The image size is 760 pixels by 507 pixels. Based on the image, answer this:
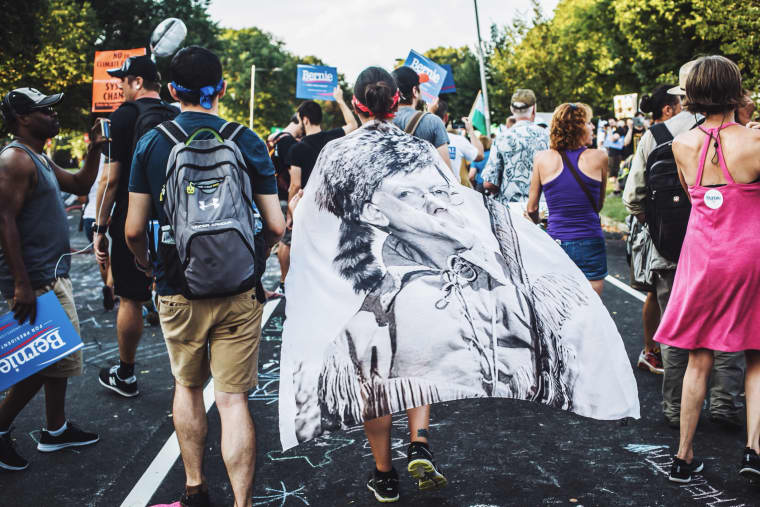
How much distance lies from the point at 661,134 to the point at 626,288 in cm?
418

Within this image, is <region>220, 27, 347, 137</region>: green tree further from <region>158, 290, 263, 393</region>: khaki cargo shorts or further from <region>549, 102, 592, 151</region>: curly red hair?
<region>158, 290, 263, 393</region>: khaki cargo shorts

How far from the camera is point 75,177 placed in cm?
440

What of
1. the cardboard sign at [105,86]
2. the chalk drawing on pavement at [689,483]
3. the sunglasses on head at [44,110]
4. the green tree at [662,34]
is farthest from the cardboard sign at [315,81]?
the green tree at [662,34]

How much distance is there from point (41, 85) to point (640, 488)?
2720 centimetres

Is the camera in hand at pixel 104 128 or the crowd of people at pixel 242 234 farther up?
the camera in hand at pixel 104 128

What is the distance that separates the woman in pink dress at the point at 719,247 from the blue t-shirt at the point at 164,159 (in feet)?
6.87

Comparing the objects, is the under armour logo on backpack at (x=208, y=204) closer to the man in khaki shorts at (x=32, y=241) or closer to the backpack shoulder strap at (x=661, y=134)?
the man in khaki shorts at (x=32, y=241)

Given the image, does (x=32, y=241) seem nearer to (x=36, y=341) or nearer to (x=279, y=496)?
(x=36, y=341)

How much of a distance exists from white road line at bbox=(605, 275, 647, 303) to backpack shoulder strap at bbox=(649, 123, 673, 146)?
3391mm

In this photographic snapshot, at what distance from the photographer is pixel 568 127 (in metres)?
4.86

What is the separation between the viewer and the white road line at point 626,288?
7854 millimetres

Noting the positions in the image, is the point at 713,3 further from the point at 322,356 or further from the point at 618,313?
the point at 322,356

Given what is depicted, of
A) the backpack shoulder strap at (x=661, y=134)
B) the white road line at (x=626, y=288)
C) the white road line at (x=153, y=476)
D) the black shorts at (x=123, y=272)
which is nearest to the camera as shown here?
the white road line at (x=153, y=476)

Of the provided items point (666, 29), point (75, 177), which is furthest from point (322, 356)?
point (666, 29)
